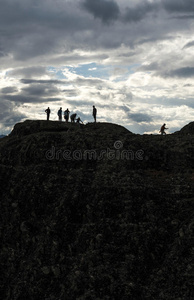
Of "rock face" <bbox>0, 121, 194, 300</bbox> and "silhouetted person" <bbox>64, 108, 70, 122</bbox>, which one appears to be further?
"silhouetted person" <bbox>64, 108, 70, 122</bbox>

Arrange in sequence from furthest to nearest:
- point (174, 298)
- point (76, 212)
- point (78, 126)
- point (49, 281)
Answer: point (78, 126) < point (76, 212) < point (49, 281) < point (174, 298)

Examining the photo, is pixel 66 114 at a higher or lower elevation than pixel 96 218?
higher

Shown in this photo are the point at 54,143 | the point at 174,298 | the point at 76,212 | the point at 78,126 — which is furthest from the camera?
the point at 78,126

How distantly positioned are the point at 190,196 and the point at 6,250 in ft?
60.7

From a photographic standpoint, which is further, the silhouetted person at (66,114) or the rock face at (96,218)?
the silhouetted person at (66,114)

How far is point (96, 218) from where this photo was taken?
1011 inches

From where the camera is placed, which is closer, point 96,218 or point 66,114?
point 96,218

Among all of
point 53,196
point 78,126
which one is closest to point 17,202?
point 53,196

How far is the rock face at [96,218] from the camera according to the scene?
20.3m

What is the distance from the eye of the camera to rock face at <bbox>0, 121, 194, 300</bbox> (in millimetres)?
20297

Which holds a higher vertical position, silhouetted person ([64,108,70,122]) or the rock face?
silhouetted person ([64,108,70,122])

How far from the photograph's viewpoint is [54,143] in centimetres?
3728

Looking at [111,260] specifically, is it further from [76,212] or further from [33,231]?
[33,231]

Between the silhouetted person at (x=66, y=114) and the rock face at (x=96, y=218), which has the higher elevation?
the silhouetted person at (x=66, y=114)
